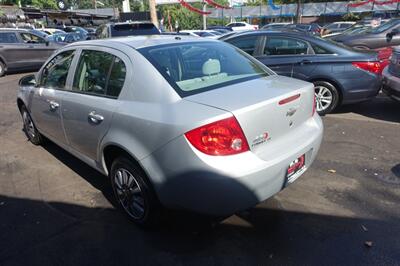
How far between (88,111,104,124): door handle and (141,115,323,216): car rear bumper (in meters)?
0.69

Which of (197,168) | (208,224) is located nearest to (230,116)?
(197,168)

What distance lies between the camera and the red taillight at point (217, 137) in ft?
7.55

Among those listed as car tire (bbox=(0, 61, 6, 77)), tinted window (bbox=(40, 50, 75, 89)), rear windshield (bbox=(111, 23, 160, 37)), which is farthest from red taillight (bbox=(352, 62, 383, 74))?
car tire (bbox=(0, 61, 6, 77))

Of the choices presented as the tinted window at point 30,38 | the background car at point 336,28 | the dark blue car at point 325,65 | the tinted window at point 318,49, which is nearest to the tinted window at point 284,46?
the dark blue car at point 325,65

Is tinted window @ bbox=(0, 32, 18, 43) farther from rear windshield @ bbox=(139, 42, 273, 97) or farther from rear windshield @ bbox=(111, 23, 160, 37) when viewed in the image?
rear windshield @ bbox=(139, 42, 273, 97)

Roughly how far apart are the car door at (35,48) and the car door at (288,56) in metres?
10.0

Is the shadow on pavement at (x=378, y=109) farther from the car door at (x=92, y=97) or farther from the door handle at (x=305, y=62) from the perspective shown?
the car door at (x=92, y=97)

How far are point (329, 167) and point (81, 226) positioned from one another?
289cm

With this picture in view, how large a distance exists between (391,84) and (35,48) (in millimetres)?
12294

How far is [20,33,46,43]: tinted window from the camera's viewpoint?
1298 centimetres

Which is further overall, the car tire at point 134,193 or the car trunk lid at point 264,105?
the car tire at point 134,193

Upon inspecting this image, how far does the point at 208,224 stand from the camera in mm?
3049

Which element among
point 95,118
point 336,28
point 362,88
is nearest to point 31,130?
point 95,118

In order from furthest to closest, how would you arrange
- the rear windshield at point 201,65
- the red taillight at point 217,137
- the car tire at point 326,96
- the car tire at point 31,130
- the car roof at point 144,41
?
the car tire at point 326,96
the car tire at point 31,130
the car roof at point 144,41
the rear windshield at point 201,65
the red taillight at point 217,137
